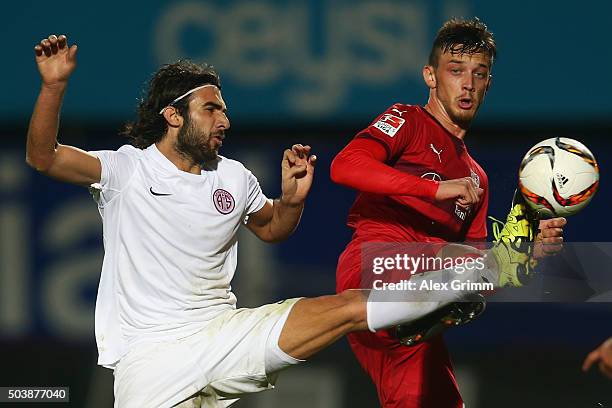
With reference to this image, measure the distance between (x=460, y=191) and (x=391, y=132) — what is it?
1.87 ft

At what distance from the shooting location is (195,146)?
518cm

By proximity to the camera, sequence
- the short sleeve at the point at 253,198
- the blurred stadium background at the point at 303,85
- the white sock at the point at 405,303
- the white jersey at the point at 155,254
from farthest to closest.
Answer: the blurred stadium background at the point at 303,85, the short sleeve at the point at 253,198, the white jersey at the point at 155,254, the white sock at the point at 405,303

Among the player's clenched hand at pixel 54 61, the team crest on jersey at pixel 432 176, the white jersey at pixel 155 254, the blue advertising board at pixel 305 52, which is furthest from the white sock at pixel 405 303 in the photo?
the blue advertising board at pixel 305 52

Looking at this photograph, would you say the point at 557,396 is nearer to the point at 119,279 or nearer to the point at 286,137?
the point at 286,137

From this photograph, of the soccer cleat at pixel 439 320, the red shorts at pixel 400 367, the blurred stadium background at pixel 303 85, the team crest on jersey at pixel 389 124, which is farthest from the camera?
the blurred stadium background at pixel 303 85

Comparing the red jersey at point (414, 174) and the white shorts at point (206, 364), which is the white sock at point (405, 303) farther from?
the red jersey at point (414, 174)

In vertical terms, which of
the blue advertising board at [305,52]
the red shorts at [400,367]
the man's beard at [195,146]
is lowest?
the red shorts at [400,367]

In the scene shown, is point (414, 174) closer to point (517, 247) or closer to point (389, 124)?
point (389, 124)

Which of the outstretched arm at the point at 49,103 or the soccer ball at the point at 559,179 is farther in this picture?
the soccer ball at the point at 559,179

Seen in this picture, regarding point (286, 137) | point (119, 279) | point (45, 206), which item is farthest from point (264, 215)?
point (45, 206)

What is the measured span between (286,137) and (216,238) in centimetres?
289

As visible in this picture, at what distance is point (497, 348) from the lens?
794cm

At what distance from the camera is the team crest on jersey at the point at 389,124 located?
505cm

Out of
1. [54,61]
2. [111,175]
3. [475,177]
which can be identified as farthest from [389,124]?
[54,61]
